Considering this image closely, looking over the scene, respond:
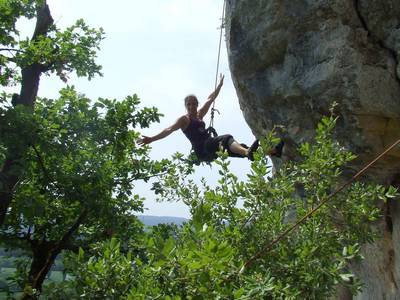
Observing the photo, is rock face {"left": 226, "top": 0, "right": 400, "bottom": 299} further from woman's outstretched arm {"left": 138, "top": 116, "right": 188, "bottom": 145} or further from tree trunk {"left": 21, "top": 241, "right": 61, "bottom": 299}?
tree trunk {"left": 21, "top": 241, "right": 61, "bottom": 299}

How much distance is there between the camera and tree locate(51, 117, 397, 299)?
2398 mm

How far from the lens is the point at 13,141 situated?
6.54 meters

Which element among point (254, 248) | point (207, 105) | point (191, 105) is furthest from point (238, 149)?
point (254, 248)

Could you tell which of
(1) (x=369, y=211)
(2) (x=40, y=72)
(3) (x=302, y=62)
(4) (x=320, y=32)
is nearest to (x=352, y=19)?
(4) (x=320, y=32)

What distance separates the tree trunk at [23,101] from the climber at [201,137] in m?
2.02

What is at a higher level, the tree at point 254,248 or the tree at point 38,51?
the tree at point 38,51

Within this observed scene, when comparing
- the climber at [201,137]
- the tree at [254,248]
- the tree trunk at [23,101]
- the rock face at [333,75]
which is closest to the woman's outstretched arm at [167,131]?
the climber at [201,137]

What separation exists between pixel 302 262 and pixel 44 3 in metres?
8.34

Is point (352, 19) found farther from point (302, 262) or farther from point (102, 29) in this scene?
point (102, 29)

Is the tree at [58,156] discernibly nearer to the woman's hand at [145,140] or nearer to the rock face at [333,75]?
the woman's hand at [145,140]

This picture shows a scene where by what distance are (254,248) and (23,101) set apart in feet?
22.8

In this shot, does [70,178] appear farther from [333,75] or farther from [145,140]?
[333,75]

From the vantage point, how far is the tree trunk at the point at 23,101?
21.8 ft

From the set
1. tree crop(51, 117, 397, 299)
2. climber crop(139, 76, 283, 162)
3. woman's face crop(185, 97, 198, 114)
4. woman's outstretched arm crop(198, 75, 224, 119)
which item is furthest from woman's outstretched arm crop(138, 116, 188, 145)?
tree crop(51, 117, 397, 299)
